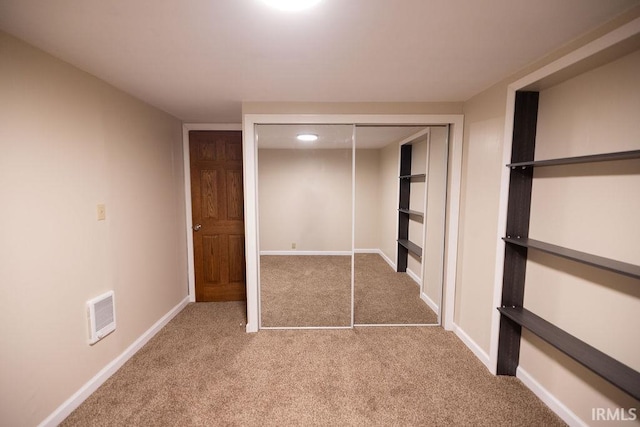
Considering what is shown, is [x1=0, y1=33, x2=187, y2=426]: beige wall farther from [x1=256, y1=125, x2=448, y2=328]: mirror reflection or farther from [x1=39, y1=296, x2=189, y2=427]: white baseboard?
[x1=256, y1=125, x2=448, y2=328]: mirror reflection

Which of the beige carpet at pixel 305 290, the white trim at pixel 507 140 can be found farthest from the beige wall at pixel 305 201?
the white trim at pixel 507 140

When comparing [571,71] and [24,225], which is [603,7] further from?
[24,225]

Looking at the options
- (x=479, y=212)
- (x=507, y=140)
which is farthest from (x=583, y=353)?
(x=507, y=140)

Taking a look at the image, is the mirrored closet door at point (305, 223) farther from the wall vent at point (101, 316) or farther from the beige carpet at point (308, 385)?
the wall vent at point (101, 316)

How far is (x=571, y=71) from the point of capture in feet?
5.36

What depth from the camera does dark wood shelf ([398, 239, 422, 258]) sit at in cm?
382

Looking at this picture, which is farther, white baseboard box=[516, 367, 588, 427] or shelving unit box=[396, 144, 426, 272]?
shelving unit box=[396, 144, 426, 272]

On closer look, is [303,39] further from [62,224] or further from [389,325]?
[389,325]

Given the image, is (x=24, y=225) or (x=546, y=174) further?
(x=546, y=174)

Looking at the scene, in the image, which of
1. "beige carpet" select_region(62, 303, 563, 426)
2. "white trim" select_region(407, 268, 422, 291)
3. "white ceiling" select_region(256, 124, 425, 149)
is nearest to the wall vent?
"beige carpet" select_region(62, 303, 563, 426)

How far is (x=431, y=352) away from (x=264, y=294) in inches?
83.6

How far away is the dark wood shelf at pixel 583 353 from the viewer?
1318 millimetres

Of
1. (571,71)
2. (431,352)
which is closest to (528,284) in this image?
(431,352)

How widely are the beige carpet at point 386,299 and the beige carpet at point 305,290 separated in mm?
209
